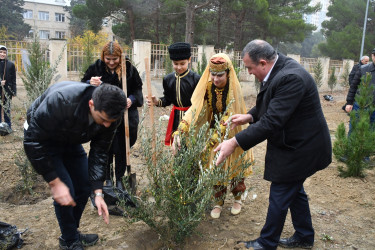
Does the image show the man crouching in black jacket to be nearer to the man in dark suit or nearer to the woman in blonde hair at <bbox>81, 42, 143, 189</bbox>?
the man in dark suit

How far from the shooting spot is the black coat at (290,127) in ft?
7.67

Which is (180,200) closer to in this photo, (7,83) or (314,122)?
(314,122)

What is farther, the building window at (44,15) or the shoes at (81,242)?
the building window at (44,15)

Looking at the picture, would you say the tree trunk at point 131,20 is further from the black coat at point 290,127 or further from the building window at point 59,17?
the building window at point 59,17

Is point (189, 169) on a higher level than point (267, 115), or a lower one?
lower

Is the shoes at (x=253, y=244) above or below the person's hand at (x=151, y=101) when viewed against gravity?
below

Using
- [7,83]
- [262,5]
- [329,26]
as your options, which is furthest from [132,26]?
[329,26]

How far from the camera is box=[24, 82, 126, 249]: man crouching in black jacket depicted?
81.9 inches

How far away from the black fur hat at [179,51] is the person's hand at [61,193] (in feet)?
5.70

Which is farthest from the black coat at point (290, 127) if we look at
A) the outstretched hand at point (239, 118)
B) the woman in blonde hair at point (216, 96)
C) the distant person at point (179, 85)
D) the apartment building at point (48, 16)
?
the apartment building at point (48, 16)

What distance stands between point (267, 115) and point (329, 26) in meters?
30.8

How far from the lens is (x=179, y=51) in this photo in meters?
3.35

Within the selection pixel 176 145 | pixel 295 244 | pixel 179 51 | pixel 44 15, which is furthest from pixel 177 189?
pixel 44 15

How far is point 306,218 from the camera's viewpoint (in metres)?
2.85
